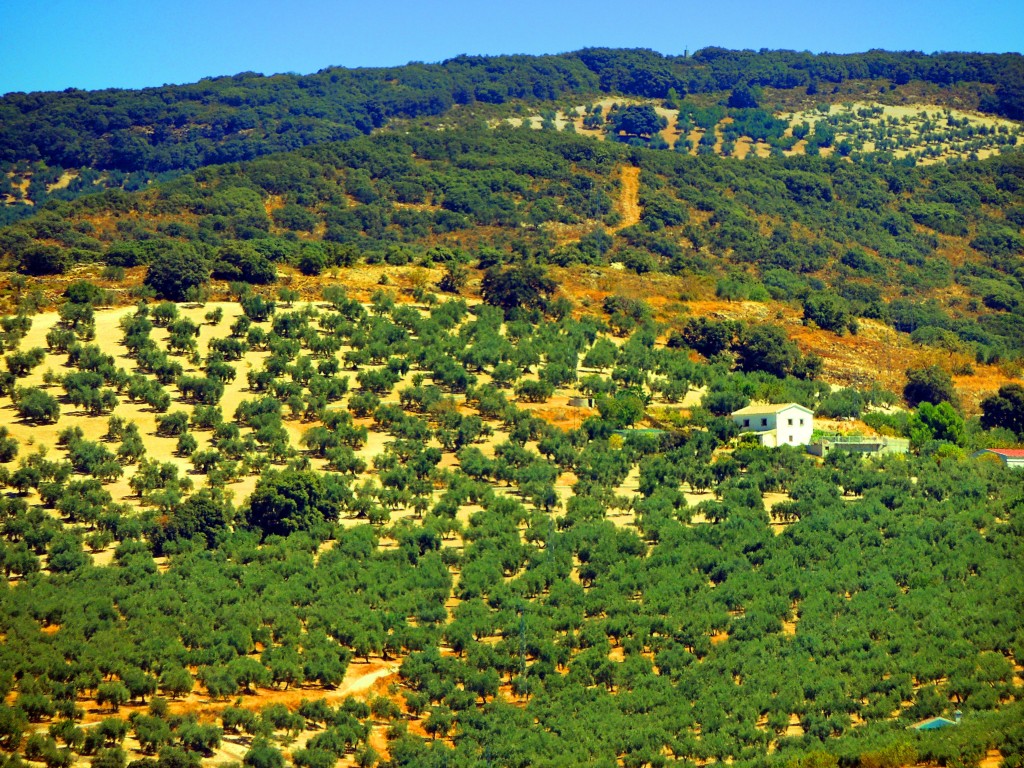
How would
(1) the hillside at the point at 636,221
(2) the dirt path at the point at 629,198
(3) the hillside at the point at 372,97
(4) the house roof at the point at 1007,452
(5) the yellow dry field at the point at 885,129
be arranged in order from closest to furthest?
(4) the house roof at the point at 1007,452
(1) the hillside at the point at 636,221
(2) the dirt path at the point at 629,198
(3) the hillside at the point at 372,97
(5) the yellow dry field at the point at 885,129

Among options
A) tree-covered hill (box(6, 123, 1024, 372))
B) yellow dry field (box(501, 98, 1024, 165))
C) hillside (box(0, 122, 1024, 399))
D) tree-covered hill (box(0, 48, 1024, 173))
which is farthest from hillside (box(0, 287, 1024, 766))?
yellow dry field (box(501, 98, 1024, 165))

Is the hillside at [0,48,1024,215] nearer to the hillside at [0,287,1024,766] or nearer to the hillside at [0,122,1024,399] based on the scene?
the hillside at [0,122,1024,399]

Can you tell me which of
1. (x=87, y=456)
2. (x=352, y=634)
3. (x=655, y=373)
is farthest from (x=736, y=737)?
(x=655, y=373)

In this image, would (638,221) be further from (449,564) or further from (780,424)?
(449,564)

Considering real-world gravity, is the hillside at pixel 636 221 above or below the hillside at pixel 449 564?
above

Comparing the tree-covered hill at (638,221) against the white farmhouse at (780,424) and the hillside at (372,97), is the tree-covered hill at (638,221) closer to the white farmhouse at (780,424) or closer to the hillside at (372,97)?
the white farmhouse at (780,424)

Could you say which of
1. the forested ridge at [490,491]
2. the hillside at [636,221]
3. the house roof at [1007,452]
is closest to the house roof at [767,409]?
the forested ridge at [490,491]

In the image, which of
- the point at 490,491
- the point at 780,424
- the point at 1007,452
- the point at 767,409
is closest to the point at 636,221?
the point at 767,409
